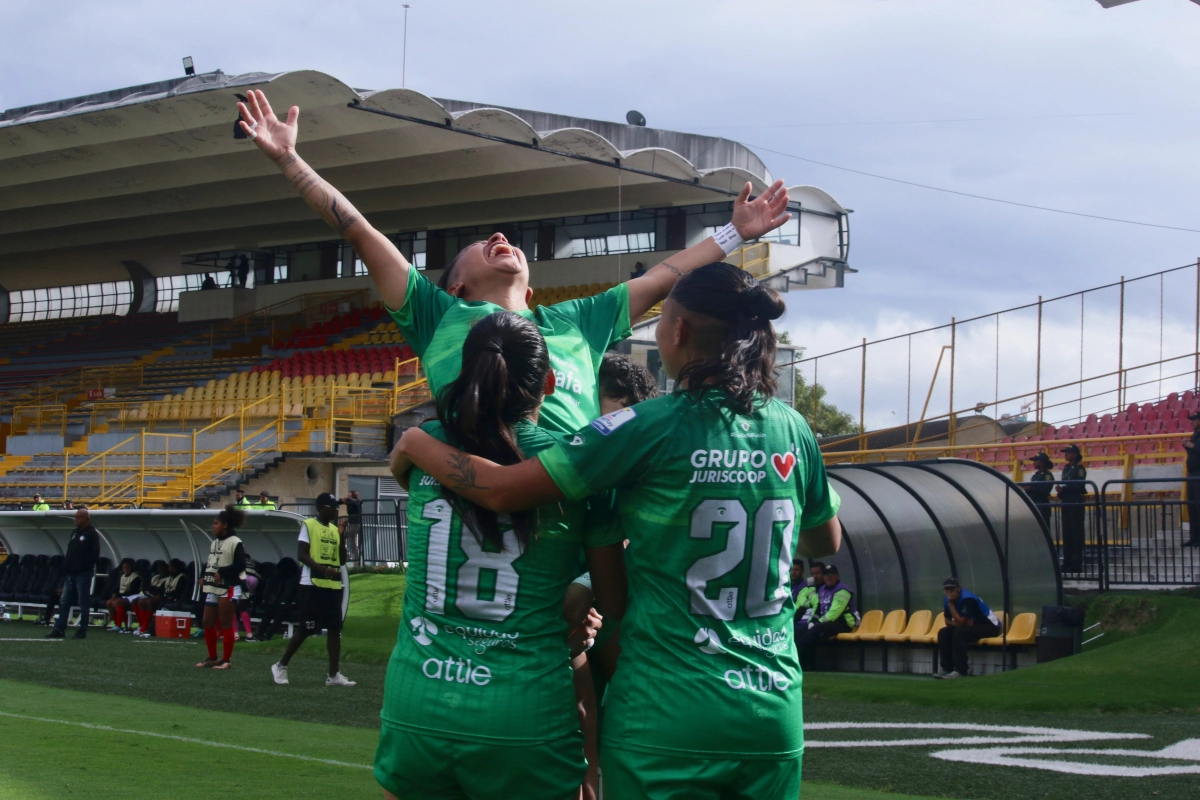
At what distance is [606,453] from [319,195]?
158cm

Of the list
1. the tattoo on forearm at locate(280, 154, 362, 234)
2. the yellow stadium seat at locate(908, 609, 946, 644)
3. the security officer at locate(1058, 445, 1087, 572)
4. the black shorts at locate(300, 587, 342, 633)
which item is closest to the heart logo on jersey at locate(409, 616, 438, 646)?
the tattoo on forearm at locate(280, 154, 362, 234)

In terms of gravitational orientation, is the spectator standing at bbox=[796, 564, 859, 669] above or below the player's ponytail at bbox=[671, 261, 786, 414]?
below

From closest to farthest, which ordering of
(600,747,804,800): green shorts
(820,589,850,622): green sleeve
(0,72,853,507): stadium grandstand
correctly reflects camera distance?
(600,747,804,800): green shorts → (820,589,850,622): green sleeve → (0,72,853,507): stadium grandstand

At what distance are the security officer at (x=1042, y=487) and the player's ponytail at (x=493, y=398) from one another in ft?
40.6

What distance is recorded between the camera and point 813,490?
305cm

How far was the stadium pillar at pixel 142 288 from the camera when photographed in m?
46.4

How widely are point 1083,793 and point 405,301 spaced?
4.71m

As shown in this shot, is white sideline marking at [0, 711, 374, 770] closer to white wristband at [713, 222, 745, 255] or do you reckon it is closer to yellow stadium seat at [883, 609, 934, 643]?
white wristband at [713, 222, 745, 255]

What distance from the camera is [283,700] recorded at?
1060 cm

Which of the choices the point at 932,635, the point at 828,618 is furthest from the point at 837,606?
the point at 932,635

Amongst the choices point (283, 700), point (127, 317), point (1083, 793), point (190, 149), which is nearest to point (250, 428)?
point (190, 149)

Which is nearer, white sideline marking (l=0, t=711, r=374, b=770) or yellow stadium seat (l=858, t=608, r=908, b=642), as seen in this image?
white sideline marking (l=0, t=711, r=374, b=770)

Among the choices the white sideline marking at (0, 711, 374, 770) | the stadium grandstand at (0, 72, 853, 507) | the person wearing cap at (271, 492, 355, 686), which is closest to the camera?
the white sideline marking at (0, 711, 374, 770)

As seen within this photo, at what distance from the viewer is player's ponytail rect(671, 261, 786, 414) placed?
2.85 metres
